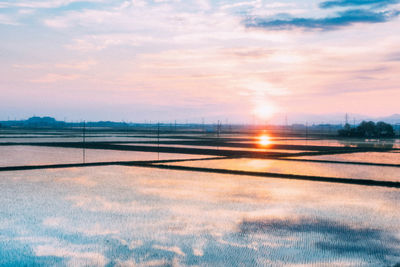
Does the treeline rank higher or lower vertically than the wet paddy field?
higher

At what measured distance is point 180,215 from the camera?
1333 centimetres

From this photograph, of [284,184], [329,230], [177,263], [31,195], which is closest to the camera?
[177,263]

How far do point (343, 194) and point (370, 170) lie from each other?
9.78m

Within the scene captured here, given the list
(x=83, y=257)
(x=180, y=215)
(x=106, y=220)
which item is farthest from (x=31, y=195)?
(x=83, y=257)

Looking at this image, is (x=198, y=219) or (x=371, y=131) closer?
(x=198, y=219)

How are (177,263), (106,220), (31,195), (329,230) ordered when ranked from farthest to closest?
(31,195) < (106,220) < (329,230) < (177,263)

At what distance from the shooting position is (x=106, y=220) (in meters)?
12.5

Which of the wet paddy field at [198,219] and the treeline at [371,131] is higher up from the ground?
the treeline at [371,131]

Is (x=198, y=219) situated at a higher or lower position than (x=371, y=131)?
lower

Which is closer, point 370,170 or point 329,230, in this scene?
point 329,230

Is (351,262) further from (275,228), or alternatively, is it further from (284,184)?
(284,184)

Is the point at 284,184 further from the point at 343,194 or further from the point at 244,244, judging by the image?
the point at 244,244

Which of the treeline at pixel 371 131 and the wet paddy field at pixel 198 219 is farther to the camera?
the treeline at pixel 371 131

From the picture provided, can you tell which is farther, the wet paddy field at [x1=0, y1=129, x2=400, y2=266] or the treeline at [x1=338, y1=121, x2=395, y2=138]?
the treeline at [x1=338, y1=121, x2=395, y2=138]
